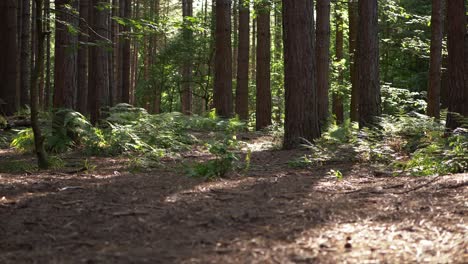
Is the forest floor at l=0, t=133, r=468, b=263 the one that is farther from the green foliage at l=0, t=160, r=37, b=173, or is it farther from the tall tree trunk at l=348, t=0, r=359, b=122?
the tall tree trunk at l=348, t=0, r=359, b=122

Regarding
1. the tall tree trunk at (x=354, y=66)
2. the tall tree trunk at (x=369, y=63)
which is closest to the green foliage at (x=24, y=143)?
the tall tree trunk at (x=369, y=63)

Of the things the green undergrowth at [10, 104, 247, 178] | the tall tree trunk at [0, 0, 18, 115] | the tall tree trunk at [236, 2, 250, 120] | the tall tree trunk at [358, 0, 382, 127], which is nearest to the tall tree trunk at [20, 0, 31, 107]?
the tall tree trunk at [0, 0, 18, 115]

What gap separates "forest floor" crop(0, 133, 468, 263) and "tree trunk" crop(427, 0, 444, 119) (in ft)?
27.7

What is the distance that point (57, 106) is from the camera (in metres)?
10.2

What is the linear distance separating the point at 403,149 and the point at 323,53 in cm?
705

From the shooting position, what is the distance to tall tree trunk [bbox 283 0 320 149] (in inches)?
395

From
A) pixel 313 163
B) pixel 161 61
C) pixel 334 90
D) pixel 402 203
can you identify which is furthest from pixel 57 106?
pixel 161 61

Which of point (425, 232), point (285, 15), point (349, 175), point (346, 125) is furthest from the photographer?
point (346, 125)

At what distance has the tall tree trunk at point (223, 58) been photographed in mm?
15469

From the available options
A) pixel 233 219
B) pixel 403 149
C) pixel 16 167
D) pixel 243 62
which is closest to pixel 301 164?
pixel 403 149

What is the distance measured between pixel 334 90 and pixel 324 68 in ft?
15.4

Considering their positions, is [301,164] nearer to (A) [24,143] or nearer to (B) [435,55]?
(A) [24,143]

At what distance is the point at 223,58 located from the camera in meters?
16.1

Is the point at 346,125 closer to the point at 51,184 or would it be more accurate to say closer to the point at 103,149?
the point at 103,149
